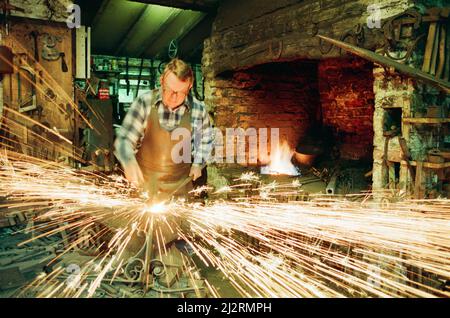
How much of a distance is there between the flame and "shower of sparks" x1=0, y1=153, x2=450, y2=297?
109cm

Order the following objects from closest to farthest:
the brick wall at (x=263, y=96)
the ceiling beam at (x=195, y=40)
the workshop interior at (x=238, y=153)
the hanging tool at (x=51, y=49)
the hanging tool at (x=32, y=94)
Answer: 1. the workshop interior at (x=238, y=153)
2. the hanging tool at (x=32, y=94)
3. the hanging tool at (x=51, y=49)
4. the brick wall at (x=263, y=96)
5. the ceiling beam at (x=195, y=40)

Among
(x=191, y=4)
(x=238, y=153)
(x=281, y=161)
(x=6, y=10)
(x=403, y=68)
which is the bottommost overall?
(x=281, y=161)

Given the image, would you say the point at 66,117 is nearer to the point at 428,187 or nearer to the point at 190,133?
the point at 190,133

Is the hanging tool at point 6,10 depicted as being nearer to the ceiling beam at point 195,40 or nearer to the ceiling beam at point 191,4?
the ceiling beam at point 191,4

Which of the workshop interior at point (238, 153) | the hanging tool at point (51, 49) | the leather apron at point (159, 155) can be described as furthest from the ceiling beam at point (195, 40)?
the leather apron at point (159, 155)

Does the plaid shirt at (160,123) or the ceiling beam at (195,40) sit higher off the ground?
the ceiling beam at (195,40)

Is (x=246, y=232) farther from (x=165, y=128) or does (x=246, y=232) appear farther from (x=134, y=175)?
(x=134, y=175)

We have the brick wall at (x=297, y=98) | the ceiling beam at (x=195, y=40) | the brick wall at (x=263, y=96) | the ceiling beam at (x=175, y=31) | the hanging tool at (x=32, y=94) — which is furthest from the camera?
the ceiling beam at (x=195, y=40)

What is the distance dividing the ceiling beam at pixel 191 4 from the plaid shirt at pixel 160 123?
2956 mm

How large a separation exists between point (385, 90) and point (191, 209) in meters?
2.42

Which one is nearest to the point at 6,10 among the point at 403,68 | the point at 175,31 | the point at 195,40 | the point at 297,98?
the point at 175,31

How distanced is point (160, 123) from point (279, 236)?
210 cm

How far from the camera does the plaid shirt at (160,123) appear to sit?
4.17 meters

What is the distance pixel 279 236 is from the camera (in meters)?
5.28
